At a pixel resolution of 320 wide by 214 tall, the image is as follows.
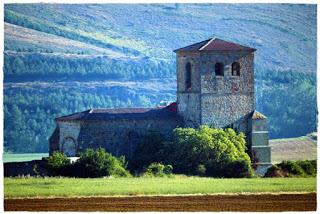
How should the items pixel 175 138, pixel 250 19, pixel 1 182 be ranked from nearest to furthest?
1. pixel 1 182
2. pixel 175 138
3. pixel 250 19

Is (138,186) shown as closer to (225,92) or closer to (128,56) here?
(225,92)

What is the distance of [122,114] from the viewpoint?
205ft

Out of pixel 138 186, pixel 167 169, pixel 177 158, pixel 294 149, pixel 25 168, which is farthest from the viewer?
pixel 294 149

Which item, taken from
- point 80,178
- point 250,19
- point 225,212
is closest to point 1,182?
point 80,178

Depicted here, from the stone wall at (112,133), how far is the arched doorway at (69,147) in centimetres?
11

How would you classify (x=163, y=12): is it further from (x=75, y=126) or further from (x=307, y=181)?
(x=307, y=181)

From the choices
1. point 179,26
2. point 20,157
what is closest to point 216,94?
point 20,157

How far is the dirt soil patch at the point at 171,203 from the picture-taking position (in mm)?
49906

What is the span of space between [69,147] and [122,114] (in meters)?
2.25

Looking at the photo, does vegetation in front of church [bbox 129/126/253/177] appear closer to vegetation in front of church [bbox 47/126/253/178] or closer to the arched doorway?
vegetation in front of church [bbox 47/126/253/178]

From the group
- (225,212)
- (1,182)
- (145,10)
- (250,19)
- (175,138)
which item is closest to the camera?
(225,212)

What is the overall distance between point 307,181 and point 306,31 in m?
8.47

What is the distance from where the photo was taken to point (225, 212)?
49531 millimetres

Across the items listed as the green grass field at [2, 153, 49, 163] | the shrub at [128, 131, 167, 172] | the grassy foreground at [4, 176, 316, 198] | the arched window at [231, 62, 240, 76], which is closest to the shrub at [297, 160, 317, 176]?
the grassy foreground at [4, 176, 316, 198]
